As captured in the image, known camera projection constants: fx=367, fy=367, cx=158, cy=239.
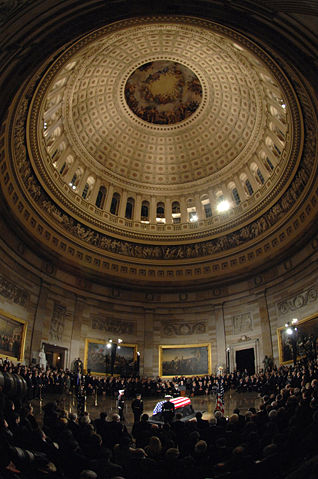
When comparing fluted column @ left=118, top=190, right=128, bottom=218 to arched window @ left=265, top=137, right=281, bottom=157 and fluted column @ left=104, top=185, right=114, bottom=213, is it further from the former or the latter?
arched window @ left=265, top=137, right=281, bottom=157

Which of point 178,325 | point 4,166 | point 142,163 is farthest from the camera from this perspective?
point 142,163

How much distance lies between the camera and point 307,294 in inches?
1008

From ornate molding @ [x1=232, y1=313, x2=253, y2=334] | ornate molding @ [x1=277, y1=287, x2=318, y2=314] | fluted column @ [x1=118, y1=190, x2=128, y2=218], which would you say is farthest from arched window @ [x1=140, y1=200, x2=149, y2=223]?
ornate molding @ [x1=277, y1=287, x2=318, y2=314]

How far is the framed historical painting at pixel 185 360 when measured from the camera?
30.8 metres

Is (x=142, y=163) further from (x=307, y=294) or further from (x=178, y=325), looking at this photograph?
(x=307, y=294)

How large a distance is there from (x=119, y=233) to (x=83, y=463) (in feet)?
92.4

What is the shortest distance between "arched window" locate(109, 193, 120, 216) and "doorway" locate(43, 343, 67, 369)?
557 inches

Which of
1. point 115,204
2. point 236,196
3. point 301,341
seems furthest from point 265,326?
point 115,204

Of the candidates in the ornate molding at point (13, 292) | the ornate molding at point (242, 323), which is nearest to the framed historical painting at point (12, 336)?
the ornate molding at point (13, 292)

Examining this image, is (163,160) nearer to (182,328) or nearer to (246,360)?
(182,328)

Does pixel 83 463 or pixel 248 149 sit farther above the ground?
pixel 248 149

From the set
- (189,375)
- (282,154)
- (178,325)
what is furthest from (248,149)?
(189,375)

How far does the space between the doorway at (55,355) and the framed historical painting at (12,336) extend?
2458 mm

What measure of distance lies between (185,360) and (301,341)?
1052 centimetres
